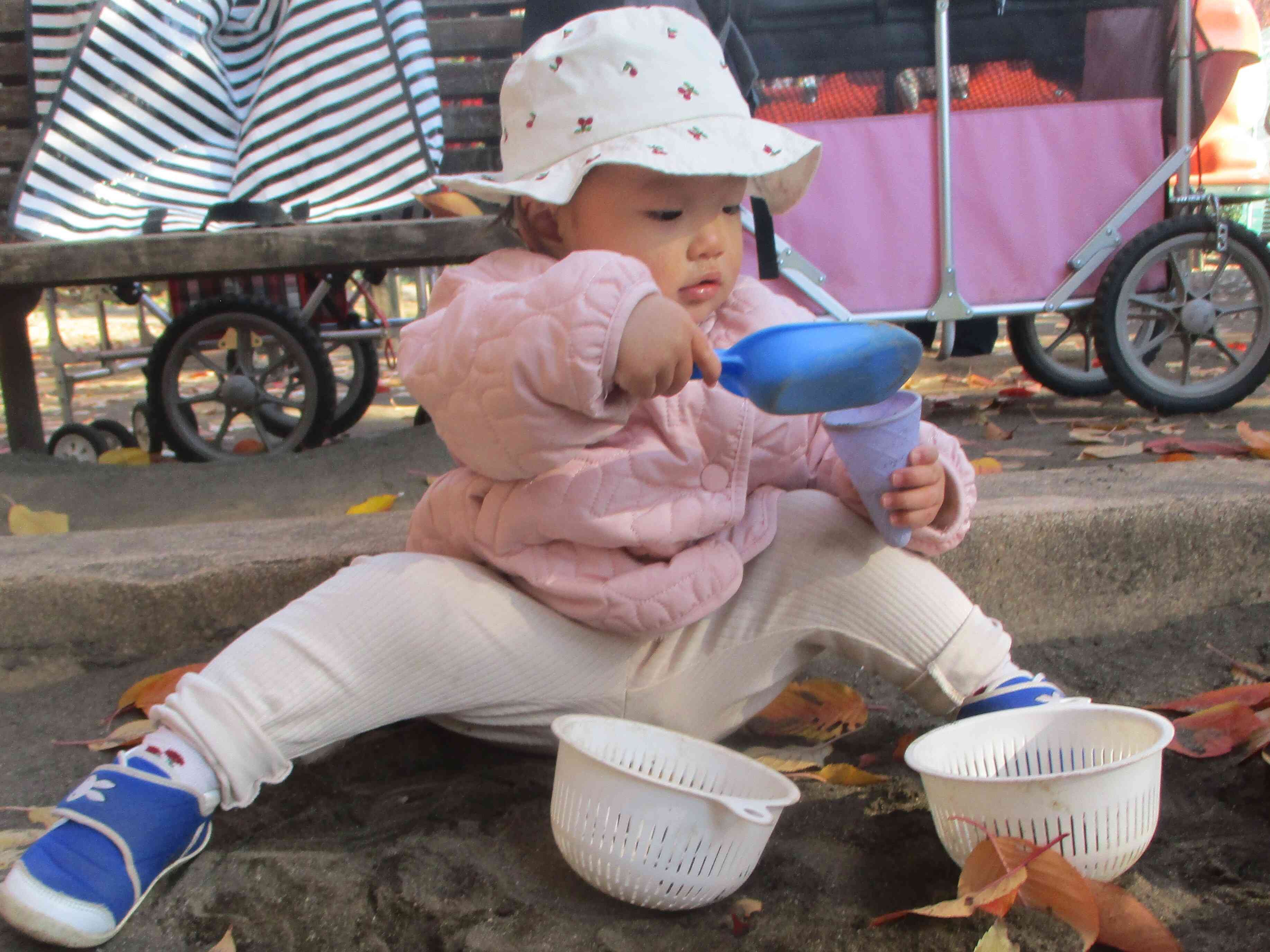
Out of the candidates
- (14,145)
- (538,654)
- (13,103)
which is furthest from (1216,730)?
(13,103)

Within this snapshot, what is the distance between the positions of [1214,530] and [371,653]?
117 cm

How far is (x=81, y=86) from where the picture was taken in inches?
114

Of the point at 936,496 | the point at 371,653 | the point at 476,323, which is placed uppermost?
the point at 476,323

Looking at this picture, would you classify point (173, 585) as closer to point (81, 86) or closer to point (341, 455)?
point (341, 455)

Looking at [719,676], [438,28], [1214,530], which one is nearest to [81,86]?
[438,28]

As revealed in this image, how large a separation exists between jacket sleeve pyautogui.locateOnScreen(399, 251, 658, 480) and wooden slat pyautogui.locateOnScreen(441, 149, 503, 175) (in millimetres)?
2320

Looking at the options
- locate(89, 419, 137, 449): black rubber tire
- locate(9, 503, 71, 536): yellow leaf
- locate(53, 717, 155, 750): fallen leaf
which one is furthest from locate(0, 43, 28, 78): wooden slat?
locate(53, 717, 155, 750): fallen leaf

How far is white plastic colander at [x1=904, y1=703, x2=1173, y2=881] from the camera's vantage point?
0.91 meters

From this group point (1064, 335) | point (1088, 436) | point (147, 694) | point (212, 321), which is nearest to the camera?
point (147, 694)

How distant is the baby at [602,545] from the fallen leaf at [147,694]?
1.12ft

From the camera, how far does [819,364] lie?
37.4 inches

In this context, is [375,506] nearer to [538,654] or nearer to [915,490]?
[538,654]

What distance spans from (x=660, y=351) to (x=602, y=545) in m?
0.28

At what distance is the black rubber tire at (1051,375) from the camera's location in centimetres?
348
